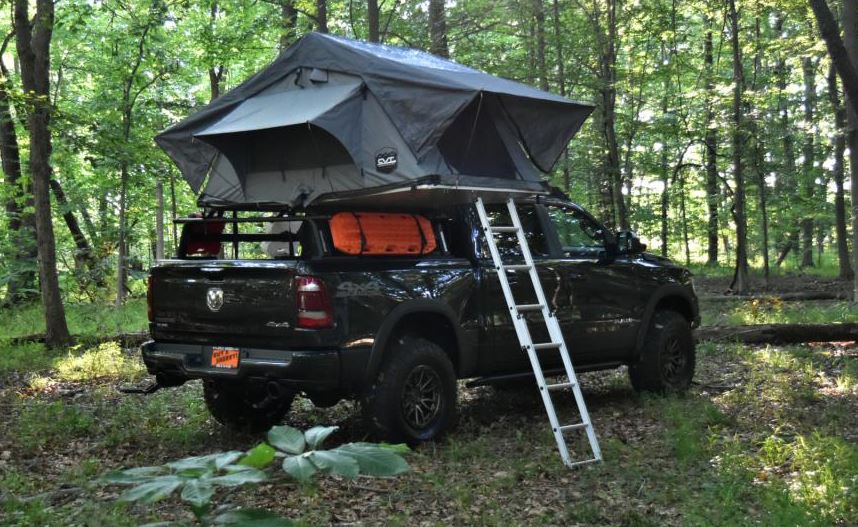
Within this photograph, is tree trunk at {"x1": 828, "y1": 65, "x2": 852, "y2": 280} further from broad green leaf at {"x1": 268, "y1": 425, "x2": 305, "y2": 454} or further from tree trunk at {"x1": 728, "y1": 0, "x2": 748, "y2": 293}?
broad green leaf at {"x1": 268, "y1": 425, "x2": 305, "y2": 454}

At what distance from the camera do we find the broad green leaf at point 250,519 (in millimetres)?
1765

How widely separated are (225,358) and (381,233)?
155 centimetres

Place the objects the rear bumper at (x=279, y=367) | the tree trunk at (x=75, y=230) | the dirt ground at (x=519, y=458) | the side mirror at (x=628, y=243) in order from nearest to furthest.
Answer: the dirt ground at (x=519, y=458)
the rear bumper at (x=279, y=367)
the side mirror at (x=628, y=243)
the tree trunk at (x=75, y=230)

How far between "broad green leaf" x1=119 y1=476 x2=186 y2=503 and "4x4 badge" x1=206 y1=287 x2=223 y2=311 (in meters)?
4.19

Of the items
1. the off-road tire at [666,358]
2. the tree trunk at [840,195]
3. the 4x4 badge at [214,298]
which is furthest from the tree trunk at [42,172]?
the tree trunk at [840,195]

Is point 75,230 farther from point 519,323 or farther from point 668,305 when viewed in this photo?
point 519,323

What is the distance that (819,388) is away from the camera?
806cm

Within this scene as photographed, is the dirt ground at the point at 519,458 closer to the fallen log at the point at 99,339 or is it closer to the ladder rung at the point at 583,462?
the ladder rung at the point at 583,462

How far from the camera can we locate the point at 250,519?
70.6 inches

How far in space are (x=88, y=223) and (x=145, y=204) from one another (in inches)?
66.8

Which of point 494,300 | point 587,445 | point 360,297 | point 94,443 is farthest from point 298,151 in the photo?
point 587,445

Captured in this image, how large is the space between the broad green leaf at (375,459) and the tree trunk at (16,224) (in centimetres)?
1569

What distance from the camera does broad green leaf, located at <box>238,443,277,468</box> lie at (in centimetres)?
187

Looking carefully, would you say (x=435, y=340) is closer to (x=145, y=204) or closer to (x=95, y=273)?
(x=95, y=273)
